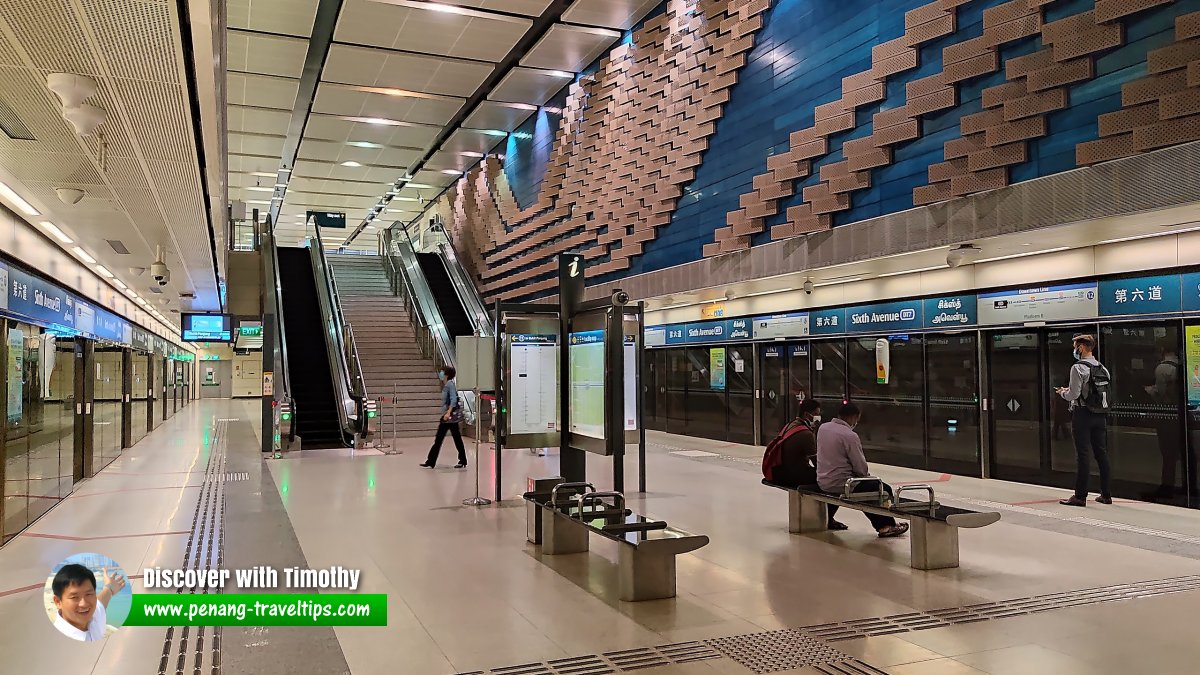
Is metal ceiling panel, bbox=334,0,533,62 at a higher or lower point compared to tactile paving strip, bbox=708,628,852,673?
higher

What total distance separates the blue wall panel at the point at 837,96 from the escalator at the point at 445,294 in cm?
560

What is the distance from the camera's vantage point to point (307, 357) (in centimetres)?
1538

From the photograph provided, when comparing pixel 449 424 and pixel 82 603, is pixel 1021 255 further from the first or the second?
pixel 82 603

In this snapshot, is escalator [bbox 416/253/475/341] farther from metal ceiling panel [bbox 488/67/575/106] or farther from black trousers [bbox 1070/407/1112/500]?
black trousers [bbox 1070/407/1112/500]

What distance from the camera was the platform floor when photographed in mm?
3396

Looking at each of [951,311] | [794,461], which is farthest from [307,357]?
[794,461]

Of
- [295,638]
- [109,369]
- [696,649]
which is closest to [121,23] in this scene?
[295,638]

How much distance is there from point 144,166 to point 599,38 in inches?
330

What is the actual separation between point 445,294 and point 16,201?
11.8 meters

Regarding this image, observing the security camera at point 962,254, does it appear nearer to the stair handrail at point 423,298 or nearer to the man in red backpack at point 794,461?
the man in red backpack at point 794,461

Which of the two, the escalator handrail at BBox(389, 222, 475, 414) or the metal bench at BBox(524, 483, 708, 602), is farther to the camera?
the escalator handrail at BBox(389, 222, 475, 414)

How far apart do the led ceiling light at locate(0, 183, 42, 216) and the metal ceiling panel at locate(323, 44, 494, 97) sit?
626cm

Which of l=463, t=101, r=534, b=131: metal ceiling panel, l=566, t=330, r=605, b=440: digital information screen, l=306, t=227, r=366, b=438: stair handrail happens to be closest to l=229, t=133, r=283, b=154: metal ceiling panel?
l=306, t=227, r=366, b=438: stair handrail

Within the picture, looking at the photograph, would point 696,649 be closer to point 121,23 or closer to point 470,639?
point 470,639
